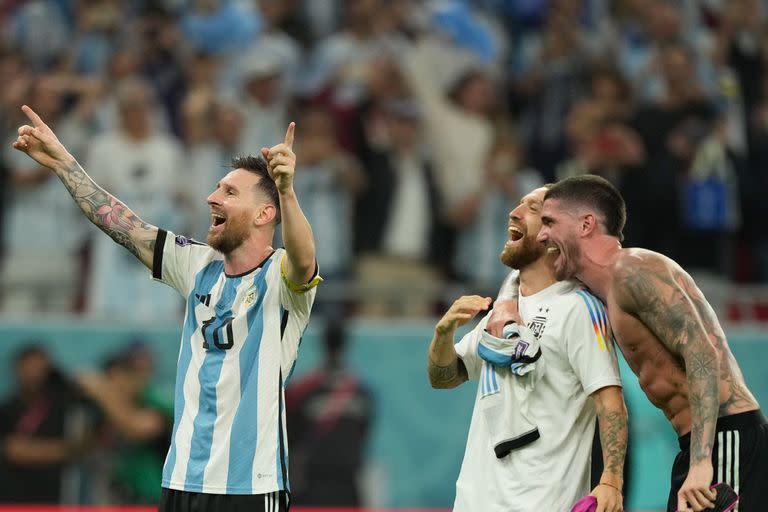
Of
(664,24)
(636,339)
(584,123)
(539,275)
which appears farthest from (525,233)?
(664,24)

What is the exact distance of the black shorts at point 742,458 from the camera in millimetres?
5289

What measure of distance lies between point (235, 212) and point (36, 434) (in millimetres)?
5313

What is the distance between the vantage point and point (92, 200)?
599 cm

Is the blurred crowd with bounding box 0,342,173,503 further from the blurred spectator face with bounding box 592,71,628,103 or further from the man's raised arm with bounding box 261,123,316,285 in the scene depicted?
the man's raised arm with bounding box 261,123,316,285

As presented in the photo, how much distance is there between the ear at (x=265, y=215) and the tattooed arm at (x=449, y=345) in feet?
2.74

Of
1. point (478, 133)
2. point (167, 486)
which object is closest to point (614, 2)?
point (478, 133)

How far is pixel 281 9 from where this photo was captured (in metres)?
12.0

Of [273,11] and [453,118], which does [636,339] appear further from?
[273,11]

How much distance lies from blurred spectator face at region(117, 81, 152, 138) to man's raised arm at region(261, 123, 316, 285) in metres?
5.24

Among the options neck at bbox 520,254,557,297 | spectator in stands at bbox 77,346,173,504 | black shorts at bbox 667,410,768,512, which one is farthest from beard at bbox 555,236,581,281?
spectator in stands at bbox 77,346,173,504

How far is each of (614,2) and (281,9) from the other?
3.15 meters

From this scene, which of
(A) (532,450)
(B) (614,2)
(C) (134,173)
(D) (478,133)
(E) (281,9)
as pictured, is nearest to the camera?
(A) (532,450)

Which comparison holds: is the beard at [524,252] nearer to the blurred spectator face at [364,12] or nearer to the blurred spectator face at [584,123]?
the blurred spectator face at [584,123]

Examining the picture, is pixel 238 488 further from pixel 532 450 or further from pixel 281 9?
pixel 281 9
